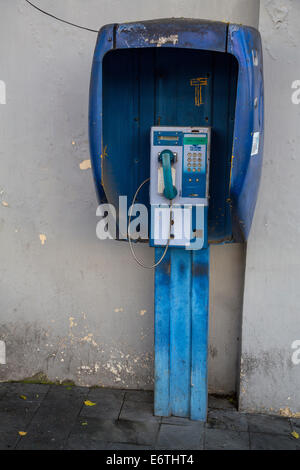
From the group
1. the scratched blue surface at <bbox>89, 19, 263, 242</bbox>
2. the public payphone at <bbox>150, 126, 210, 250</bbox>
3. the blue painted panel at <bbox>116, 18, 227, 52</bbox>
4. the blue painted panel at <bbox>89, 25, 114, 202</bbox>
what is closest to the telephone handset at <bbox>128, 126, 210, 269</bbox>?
the public payphone at <bbox>150, 126, 210, 250</bbox>

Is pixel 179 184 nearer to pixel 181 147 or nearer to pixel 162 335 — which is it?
pixel 181 147

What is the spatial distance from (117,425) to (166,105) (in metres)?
1.55

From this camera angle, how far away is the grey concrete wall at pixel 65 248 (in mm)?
2705

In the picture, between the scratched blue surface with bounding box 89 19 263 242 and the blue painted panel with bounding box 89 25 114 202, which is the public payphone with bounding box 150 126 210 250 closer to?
the scratched blue surface with bounding box 89 19 263 242

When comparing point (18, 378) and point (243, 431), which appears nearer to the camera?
point (243, 431)

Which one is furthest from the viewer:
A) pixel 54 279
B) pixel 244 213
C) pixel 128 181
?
pixel 54 279

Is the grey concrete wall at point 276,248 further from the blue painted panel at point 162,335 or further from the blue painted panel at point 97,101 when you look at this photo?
the blue painted panel at point 97,101

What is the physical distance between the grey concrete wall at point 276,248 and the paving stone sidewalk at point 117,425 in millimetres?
159

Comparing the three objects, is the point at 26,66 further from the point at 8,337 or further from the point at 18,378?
the point at 18,378

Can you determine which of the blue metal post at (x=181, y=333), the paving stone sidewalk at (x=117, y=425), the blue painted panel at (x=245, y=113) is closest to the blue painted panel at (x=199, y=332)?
the blue metal post at (x=181, y=333)

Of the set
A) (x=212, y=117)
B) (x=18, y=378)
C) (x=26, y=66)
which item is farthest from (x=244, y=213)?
(x=18, y=378)

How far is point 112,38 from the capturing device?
6.96 ft

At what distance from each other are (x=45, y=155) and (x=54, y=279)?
2.18 ft

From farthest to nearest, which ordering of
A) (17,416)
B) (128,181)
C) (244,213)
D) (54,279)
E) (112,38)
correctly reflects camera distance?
(54,279) < (17,416) < (128,181) < (244,213) < (112,38)
